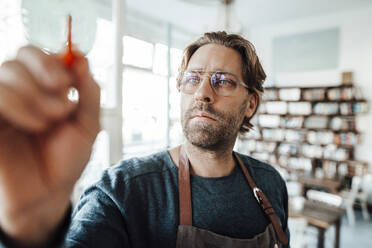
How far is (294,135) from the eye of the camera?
607 cm

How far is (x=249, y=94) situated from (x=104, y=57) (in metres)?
2.23

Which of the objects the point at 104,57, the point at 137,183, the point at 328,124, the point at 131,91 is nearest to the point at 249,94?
the point at 137,183

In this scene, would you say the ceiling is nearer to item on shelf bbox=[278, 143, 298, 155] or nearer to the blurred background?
the blurred background

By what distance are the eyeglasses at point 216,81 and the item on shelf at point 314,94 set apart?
5367 mm

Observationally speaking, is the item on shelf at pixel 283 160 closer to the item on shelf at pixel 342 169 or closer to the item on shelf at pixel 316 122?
the item on shelf at pixel 316 122

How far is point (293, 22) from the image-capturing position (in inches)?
248

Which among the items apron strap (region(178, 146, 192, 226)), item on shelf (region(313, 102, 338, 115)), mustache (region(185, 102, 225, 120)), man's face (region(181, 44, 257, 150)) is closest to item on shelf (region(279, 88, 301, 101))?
item on shelf (region(313, 102, 338, 115))

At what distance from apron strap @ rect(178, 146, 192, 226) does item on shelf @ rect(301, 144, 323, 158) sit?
5.76 metres

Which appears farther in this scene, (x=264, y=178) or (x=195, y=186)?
(x=264, y=178)

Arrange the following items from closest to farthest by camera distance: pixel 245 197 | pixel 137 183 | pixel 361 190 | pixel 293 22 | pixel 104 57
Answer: pixel 137 183 < pixel 245 197 < pixel 104 57 < pixel 361 190 < pixel 293 22

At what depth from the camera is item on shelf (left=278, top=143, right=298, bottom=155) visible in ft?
20.0

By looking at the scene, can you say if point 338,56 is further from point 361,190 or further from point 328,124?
point 361,190

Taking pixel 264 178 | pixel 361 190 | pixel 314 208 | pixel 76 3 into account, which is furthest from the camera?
pixel 361 190

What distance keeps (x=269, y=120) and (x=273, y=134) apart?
1.41 ft
